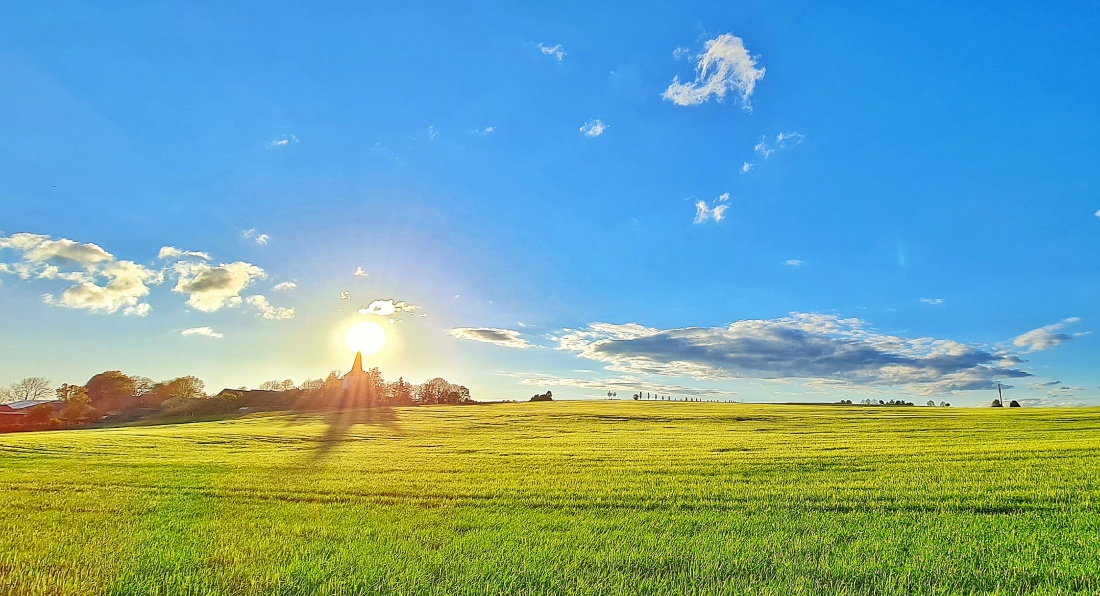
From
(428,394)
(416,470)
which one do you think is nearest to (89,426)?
(428,394)

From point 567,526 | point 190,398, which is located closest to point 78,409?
point 190,398

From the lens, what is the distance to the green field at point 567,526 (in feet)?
25.7

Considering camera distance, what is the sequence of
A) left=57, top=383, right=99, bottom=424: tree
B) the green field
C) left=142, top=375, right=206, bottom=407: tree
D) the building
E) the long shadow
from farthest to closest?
left=142, top=375, right=206, bottom=407: tree < the building < left=57, top=383, right=99, bottom=424: tree < the long shadow < the green field

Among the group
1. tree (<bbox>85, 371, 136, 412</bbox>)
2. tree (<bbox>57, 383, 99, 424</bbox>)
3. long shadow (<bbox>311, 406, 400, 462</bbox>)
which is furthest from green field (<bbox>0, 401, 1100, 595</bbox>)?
tree (<bbox>85, 371, 136, 412</bbox>)

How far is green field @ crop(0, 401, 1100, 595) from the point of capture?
7.84m

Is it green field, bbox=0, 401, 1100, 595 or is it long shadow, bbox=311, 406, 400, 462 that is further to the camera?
long shadow, bbox=311, 406, 400, 462

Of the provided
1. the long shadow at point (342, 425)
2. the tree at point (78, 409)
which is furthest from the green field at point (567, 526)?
the tree at point (78, 409)

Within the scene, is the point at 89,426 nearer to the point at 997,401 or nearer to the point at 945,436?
the point at 945,436

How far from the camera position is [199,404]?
109375mm

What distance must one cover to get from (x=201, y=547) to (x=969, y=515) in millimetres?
14436

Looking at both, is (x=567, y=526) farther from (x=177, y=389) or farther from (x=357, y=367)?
(x=177, y=389)

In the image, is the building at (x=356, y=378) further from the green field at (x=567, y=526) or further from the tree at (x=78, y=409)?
the green field at (x=567, y=526)

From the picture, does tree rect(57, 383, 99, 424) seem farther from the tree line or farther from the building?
the building

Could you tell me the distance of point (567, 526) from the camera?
11141 millimetres
